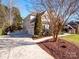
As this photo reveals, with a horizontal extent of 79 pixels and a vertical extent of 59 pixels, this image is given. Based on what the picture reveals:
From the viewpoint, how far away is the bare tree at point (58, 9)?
17.8m

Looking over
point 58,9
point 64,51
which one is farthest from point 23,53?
point 58,9

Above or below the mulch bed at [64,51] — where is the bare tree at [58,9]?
above

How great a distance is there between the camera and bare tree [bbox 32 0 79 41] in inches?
699

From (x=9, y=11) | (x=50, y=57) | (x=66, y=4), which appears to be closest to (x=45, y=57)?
(x=50, y=57)

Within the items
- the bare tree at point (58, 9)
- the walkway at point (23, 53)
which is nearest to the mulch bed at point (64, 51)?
the walkway at point (23, 53)

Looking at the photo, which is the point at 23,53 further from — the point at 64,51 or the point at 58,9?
the point at 58,9

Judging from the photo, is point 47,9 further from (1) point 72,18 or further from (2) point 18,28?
(2) point 18,28

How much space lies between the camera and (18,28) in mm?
54906

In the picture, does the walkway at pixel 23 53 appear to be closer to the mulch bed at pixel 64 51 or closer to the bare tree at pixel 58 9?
the mulch bed at pixel 64 51

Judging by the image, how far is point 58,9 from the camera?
734 inches

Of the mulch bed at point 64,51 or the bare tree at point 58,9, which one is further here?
the bare tree at point 58,9

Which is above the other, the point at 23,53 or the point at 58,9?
the point at 58,9

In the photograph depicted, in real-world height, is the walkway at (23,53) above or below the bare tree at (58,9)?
below

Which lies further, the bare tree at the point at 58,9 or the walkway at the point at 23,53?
the bare tree at the point at 58,9
